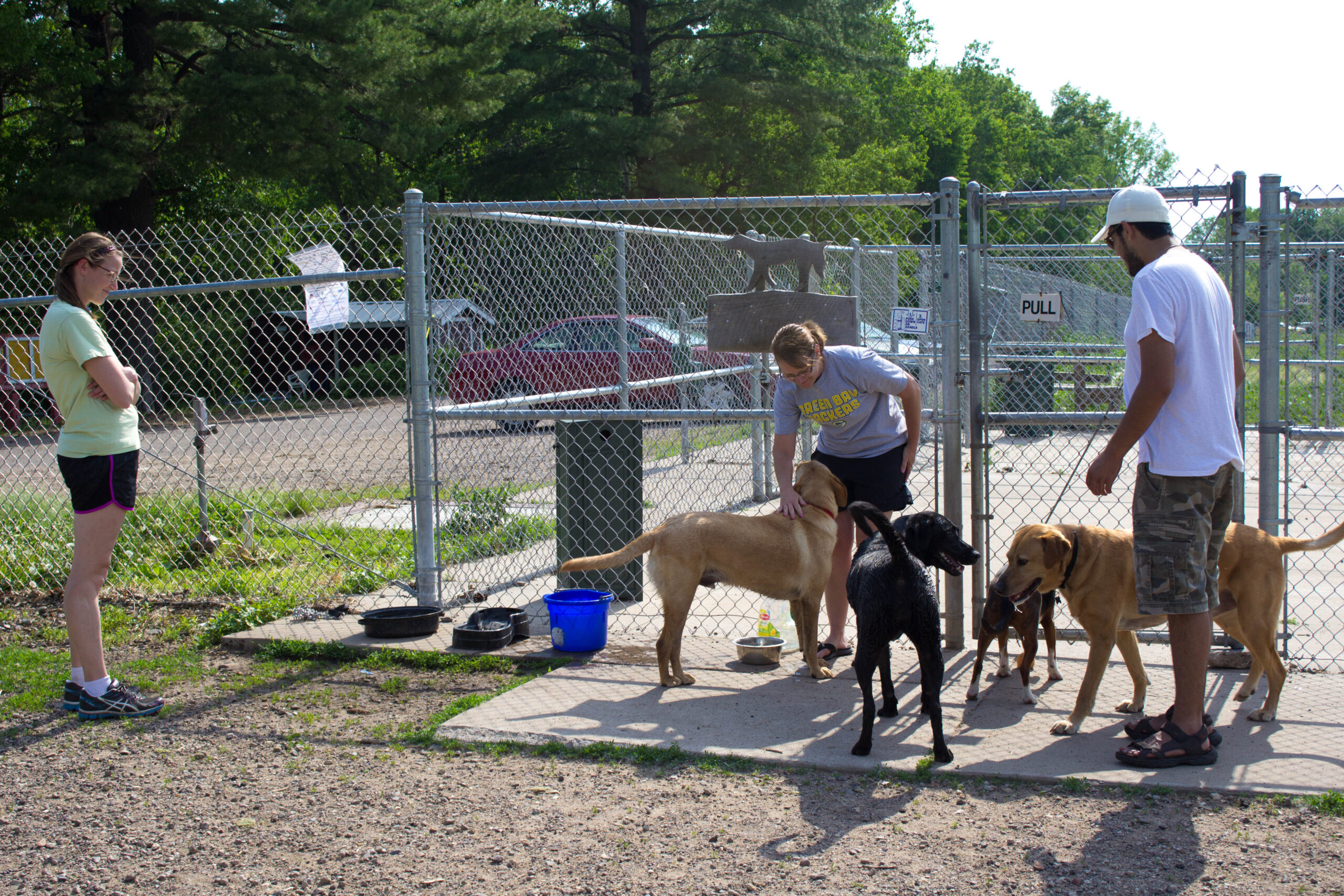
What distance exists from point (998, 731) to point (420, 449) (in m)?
3.15

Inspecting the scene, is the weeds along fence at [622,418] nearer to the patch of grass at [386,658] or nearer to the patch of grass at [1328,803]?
the patch of grass at [386,658]

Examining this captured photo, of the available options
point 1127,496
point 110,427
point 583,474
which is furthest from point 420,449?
point 1127,496

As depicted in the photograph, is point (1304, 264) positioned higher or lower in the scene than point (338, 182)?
lower

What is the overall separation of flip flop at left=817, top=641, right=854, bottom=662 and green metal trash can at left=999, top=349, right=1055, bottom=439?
8567 millimetres

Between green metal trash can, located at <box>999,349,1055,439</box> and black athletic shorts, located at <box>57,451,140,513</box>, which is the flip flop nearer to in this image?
black athletic shorts, located at <box>57,451,140,513</box>

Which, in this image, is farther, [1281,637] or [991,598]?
[1281,637]

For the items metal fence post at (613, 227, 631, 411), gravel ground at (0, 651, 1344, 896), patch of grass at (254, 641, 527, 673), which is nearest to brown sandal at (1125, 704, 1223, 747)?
gravel ground at (0, 651, 1344, 896)

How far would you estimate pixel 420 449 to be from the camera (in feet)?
17.4

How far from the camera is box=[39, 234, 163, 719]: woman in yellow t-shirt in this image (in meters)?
3.97

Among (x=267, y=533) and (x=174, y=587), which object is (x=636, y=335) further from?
(x=174, y=587)

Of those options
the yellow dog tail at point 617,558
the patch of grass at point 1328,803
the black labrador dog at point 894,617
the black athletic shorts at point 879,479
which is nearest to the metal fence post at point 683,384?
the black athletic shorts at point 879,479

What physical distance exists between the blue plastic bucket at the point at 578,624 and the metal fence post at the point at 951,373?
5.27 ft

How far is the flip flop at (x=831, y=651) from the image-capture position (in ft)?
14.9

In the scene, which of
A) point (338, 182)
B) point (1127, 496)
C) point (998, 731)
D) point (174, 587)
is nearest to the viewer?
point (998, 731)
